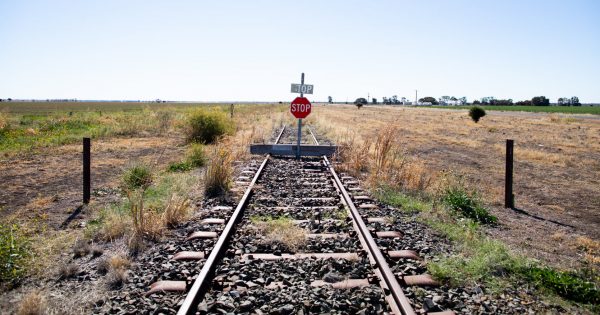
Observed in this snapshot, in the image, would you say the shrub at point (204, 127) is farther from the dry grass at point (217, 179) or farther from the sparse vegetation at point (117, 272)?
the sparse vegetation at point (117, 272)

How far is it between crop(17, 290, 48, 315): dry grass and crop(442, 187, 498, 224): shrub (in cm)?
621

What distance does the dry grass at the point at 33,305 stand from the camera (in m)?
3.67

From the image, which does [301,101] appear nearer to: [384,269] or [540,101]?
[384,269]

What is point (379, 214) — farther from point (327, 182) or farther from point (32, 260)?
point (32, 260)

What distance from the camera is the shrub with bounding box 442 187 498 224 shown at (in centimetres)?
739

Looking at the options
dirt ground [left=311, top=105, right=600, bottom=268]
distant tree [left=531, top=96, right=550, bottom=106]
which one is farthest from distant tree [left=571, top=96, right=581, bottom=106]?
dirt ground [left=311, top=105, right=600, bottom=268]

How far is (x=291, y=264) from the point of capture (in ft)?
15.7

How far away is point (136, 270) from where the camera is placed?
4684mm

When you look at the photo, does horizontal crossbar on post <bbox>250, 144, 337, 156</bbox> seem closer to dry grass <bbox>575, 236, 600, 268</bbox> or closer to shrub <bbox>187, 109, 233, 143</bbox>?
shrub <bbox>187, 109, 233, 143</bbox>

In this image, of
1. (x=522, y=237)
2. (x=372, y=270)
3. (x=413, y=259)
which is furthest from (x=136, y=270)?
(x=522, y=237)

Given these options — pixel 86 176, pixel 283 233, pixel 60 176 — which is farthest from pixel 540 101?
pixel 283 233

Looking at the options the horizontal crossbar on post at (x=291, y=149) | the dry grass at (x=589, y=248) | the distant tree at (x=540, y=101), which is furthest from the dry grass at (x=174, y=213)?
the distant tree at (x=540, y=101)

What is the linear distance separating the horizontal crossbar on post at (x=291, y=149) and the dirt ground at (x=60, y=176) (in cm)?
305

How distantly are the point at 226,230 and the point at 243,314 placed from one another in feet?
6.66
